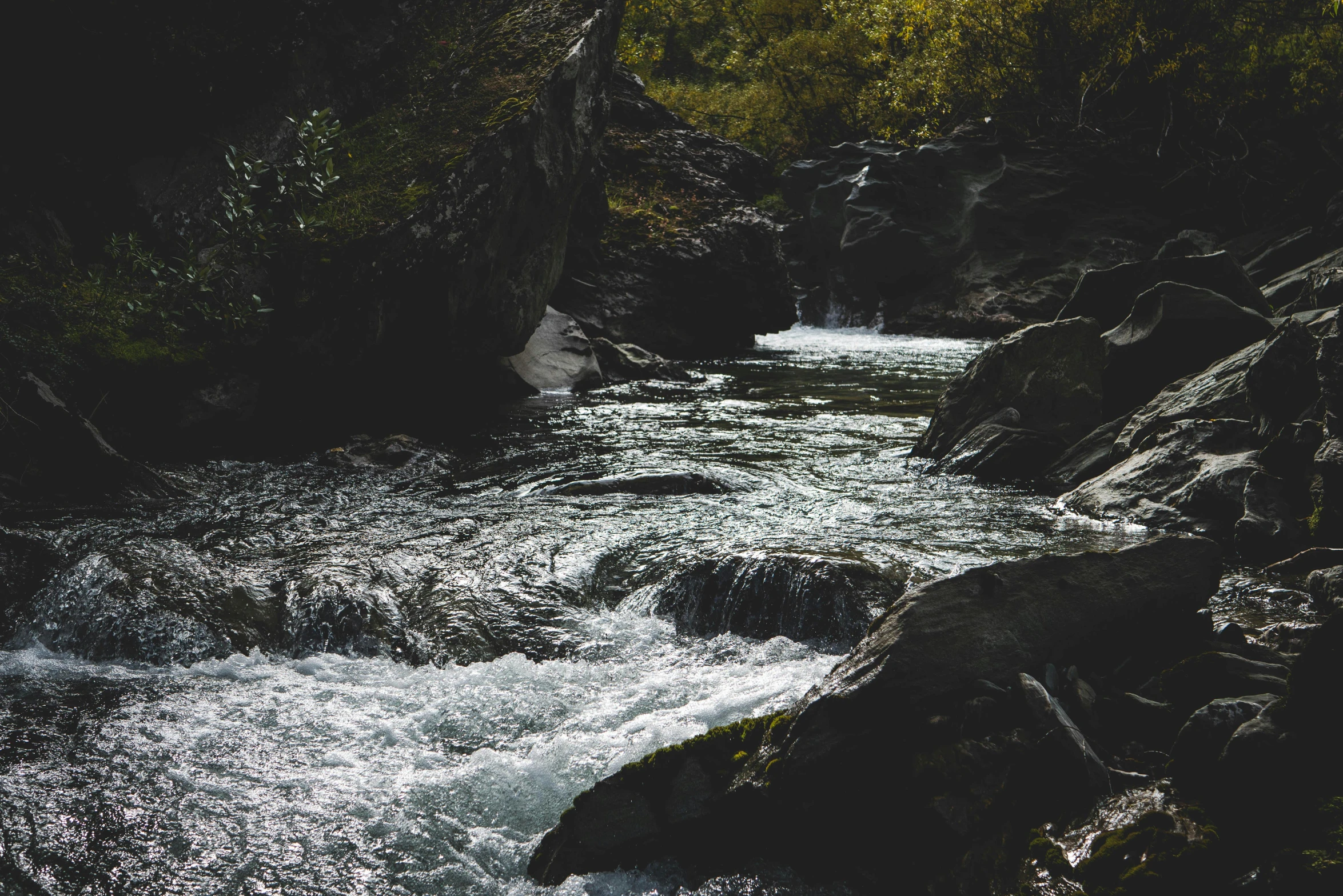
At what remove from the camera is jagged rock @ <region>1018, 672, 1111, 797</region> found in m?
3.24

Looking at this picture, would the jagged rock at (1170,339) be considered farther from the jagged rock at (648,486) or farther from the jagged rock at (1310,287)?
the jagged rock at (648,486)

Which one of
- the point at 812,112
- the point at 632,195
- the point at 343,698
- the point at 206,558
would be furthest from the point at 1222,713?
the point at 812,112

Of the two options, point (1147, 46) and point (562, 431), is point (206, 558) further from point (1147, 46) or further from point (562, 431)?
point (1147, 46)

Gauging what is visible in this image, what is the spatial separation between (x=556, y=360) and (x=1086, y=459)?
9.09 m

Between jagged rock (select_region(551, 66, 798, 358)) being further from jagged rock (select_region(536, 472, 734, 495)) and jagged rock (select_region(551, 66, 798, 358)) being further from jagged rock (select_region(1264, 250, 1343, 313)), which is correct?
jagged rock (select_region(1264, 250, 1343, 313))

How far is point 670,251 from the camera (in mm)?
20172

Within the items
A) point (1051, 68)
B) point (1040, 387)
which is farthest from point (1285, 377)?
point (1051, 68)

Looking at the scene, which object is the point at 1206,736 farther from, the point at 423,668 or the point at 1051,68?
the point at 1051,68

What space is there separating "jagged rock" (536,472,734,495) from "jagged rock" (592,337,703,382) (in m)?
7.48

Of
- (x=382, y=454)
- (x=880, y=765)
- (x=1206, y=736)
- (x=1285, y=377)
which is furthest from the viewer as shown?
(x=382, y=454)

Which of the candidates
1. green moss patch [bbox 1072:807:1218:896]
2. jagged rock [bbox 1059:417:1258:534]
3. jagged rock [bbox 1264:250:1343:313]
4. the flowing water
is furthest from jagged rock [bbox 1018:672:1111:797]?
jagged rock [bbox 1264:250:1343:313]

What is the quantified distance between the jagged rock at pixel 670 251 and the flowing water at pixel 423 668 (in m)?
9.33

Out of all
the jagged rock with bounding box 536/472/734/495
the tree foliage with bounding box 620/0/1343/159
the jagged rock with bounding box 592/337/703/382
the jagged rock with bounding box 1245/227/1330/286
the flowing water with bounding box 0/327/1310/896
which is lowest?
the flowing water with bounding box 0/327/1310/896

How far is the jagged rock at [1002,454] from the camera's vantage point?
9.30m
